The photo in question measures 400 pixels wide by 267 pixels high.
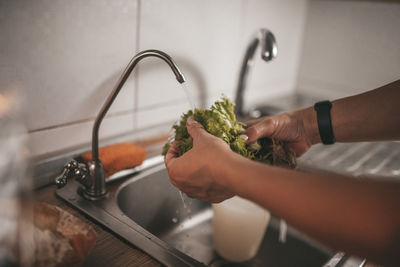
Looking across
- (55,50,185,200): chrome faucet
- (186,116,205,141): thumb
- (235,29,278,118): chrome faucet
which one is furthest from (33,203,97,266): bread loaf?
(235,29,278,118): chrome faucet

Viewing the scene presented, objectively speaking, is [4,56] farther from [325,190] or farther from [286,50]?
[286,50]

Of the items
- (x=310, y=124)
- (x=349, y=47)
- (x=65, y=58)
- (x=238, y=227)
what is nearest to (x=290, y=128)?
(x=310, y=124)

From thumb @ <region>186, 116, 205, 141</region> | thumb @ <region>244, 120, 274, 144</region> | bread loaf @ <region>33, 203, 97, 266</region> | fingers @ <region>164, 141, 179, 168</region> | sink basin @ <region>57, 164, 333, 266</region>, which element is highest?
thumb @ <region>186, 116, 205, 141</region>

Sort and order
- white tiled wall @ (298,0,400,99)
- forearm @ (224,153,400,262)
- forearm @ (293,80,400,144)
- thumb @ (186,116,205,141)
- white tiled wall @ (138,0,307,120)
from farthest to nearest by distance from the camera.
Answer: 1. white tiled wall @ (298,0,400,99)
2. white tiled wall @ (138,0,307,120)
3. forearm @ (293,80,400,144)
4. thumb @ (186,116,205,141)
5. forearm @ (224,153,400,262)

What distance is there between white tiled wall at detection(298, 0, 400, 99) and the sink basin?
972 millimetres

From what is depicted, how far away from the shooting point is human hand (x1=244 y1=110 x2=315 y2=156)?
1.01 meters

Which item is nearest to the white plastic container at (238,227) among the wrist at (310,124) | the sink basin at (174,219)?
the sink basin at (174,219)

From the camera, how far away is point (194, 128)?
82cm

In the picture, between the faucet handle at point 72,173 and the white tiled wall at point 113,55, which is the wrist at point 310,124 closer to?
the white tiled wall at point 113,55

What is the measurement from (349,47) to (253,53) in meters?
0.69

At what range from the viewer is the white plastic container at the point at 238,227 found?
39.4 inches

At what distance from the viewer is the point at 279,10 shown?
1.67 meters

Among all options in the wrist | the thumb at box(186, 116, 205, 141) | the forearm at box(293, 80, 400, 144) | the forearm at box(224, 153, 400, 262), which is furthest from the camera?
the wrist

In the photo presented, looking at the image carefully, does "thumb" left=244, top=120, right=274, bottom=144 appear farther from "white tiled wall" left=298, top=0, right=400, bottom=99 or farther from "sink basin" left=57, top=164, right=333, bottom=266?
"white tiled wall" left=298, top=0, right=400, bottom=99
